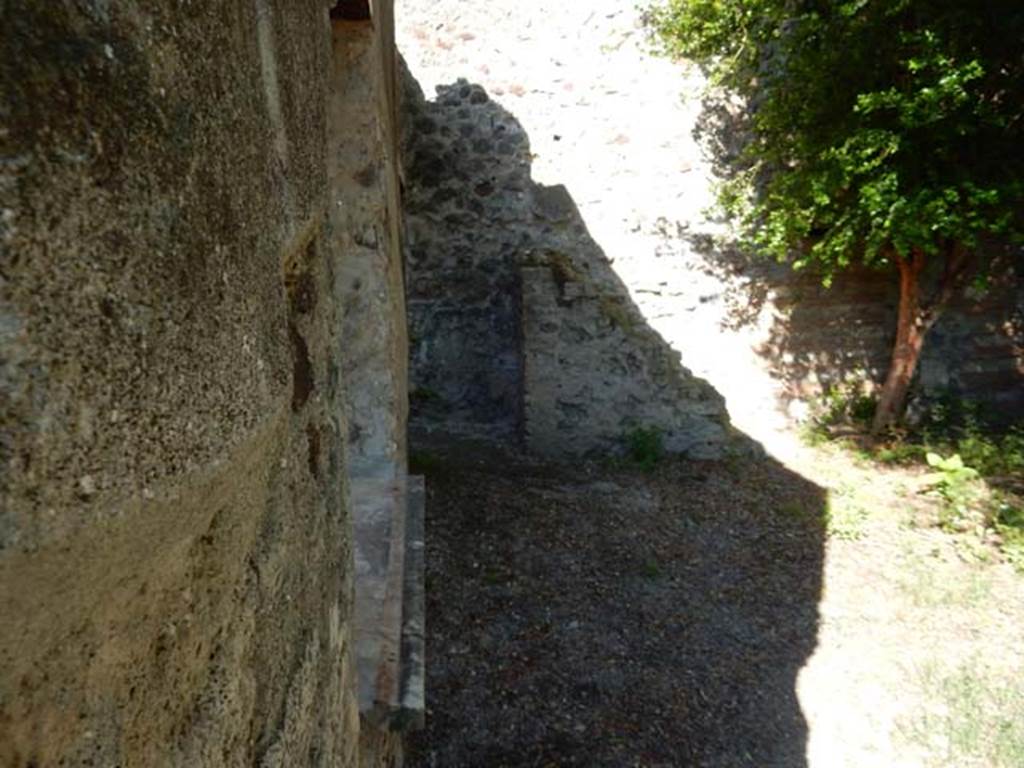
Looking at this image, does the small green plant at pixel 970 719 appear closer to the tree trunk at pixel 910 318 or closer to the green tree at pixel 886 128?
→ the green tree at pixel 886 128

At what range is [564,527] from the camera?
4492 mm

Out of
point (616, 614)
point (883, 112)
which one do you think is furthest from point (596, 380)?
point (883, 112)

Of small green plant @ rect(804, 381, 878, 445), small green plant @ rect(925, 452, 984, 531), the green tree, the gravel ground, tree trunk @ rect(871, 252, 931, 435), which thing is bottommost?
the gravel ground

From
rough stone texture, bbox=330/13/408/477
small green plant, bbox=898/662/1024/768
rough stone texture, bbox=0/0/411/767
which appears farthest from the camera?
small green plant, bbox=898/662/1024/768

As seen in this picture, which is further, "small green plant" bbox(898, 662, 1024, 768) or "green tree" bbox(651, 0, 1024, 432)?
"green tree" bbox(651, 0, 1024, 432)

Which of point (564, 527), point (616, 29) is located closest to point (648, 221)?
point (616, 29)

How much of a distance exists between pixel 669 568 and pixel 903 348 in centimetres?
321

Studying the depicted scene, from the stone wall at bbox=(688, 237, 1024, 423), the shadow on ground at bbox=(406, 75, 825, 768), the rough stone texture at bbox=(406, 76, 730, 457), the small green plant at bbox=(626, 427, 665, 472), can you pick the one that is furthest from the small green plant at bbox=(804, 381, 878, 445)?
the rough stone texture at bbox=(406, 76, 730, 457)

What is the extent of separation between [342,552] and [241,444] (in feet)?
2.16

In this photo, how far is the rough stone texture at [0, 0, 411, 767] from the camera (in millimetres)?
344

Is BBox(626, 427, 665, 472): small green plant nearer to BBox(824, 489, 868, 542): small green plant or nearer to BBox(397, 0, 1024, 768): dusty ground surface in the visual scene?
BBox(397, 0, 1024, 768): dusty ground surface

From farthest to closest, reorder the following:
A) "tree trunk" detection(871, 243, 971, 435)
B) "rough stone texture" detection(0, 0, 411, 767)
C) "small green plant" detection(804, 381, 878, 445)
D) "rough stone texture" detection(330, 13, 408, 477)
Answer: "small green plant" detection(804, 381, 878, 445) → "tree trunk" detection(871, 243, 971, 435) → "rough stone texture" detection(330, 13, 408, 477) → "rough stone texture" detection(0, 0, 411, 767)

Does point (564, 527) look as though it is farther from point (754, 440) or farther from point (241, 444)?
point (241, 444)

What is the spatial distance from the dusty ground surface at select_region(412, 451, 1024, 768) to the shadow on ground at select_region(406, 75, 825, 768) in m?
0.01
